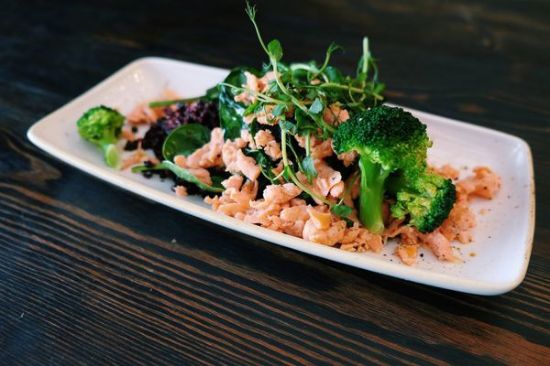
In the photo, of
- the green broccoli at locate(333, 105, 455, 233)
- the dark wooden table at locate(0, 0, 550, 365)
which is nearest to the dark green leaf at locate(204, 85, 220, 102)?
the dark wooden table at locate(0, 0, 550, 365)

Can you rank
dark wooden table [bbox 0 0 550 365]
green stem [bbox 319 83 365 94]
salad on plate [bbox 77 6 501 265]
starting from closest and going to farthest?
dark wooden table [bbox 0 0 550 365]
salad on plate [bbox 77 6 501 265]
green stem [bbox 319 83 365 94]

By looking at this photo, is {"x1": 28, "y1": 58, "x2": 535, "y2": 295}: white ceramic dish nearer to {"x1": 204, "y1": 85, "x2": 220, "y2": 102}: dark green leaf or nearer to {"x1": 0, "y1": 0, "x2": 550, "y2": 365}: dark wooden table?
{"x1": 0, "y1": 0, "x2": 550, "y2": 365}: dark wooden table

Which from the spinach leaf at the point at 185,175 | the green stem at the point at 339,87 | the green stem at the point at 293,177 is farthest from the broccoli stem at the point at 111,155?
the green stem at the point at 339,87

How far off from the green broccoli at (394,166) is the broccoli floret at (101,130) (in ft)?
3.24

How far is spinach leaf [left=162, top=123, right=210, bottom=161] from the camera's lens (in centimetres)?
199

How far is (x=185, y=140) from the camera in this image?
203 centimetres

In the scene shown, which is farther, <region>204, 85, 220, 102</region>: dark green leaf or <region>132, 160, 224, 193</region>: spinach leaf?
<region>204, 85, 220, 102</region>: dark green leaf

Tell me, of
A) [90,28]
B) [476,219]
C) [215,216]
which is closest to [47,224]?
[215,216]

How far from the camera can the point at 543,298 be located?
1.55 metres

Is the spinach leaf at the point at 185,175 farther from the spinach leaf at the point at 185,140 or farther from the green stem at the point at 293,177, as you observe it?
the green stem at the point at 293,177

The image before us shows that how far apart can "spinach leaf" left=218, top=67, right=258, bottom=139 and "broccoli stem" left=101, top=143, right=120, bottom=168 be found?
0.48 meters

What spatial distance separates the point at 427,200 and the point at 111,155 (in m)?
1.27

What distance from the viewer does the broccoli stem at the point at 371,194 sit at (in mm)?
1566

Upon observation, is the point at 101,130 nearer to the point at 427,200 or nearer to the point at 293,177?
the point at 293,177
